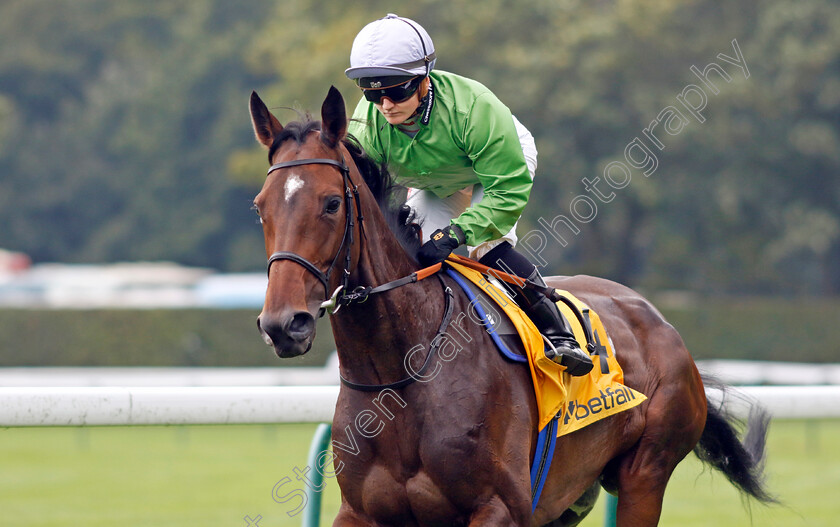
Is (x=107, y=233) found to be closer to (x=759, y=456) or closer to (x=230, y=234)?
(x=230, y=234)

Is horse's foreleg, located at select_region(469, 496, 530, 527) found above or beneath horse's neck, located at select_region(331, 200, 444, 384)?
beneath

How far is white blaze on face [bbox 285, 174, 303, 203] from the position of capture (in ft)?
10.6

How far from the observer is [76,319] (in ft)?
61.9

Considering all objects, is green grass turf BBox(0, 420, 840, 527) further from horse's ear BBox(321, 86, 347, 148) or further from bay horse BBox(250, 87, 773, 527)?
horse's ear BBox(321, 86, 347, 148)

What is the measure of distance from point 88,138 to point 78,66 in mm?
2931

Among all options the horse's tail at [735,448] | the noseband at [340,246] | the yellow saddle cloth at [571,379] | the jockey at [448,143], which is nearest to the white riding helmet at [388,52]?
the jockey at [448,143]

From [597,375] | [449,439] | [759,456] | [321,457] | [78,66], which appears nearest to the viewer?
[449,439]

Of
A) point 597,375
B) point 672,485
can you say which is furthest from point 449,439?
point 672,485

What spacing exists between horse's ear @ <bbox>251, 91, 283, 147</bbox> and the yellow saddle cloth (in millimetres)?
817

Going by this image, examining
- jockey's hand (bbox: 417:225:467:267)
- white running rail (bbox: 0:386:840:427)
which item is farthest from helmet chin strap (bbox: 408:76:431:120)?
white running rail (bbox: 0:386:840:427)

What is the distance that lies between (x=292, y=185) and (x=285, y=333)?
476 mm

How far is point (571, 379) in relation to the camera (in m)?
4.07

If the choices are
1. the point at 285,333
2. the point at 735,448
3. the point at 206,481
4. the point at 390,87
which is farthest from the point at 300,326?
the point at 206,481

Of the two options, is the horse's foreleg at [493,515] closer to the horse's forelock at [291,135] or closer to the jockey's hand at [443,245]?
the jockey's hand at [443,245]
